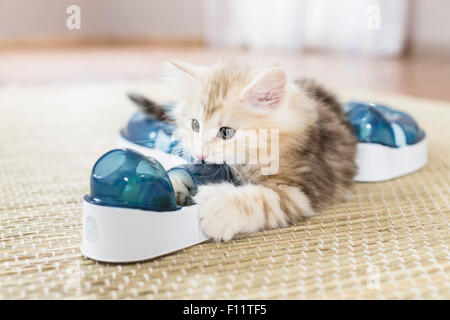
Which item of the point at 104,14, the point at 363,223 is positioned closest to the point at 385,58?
the point at 104,14

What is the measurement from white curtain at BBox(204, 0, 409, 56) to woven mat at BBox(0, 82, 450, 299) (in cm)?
276

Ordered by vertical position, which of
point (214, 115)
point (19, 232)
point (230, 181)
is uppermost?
point (214, 115)

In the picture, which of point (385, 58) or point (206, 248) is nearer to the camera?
point (206, 248)

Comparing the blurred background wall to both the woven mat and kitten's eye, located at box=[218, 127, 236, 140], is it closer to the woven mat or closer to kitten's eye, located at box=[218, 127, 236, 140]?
the woven mat

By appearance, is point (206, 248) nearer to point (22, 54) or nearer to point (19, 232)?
point (19, 232)

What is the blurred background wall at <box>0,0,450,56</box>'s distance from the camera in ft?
13.8

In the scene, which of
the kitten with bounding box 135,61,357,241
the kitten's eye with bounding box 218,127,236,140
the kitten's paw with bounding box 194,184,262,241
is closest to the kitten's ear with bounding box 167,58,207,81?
the kitten with bounding box 135,61,357,241

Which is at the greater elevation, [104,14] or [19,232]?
[104,14]

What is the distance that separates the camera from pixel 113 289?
90 centimetres

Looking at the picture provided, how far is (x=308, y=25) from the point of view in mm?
4559

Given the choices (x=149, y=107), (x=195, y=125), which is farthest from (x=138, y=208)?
(x=149, y=107)

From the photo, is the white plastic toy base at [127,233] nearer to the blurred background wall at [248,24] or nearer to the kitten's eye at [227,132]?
the kitten's eye at [227,132]

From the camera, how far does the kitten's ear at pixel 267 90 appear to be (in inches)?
41.9
